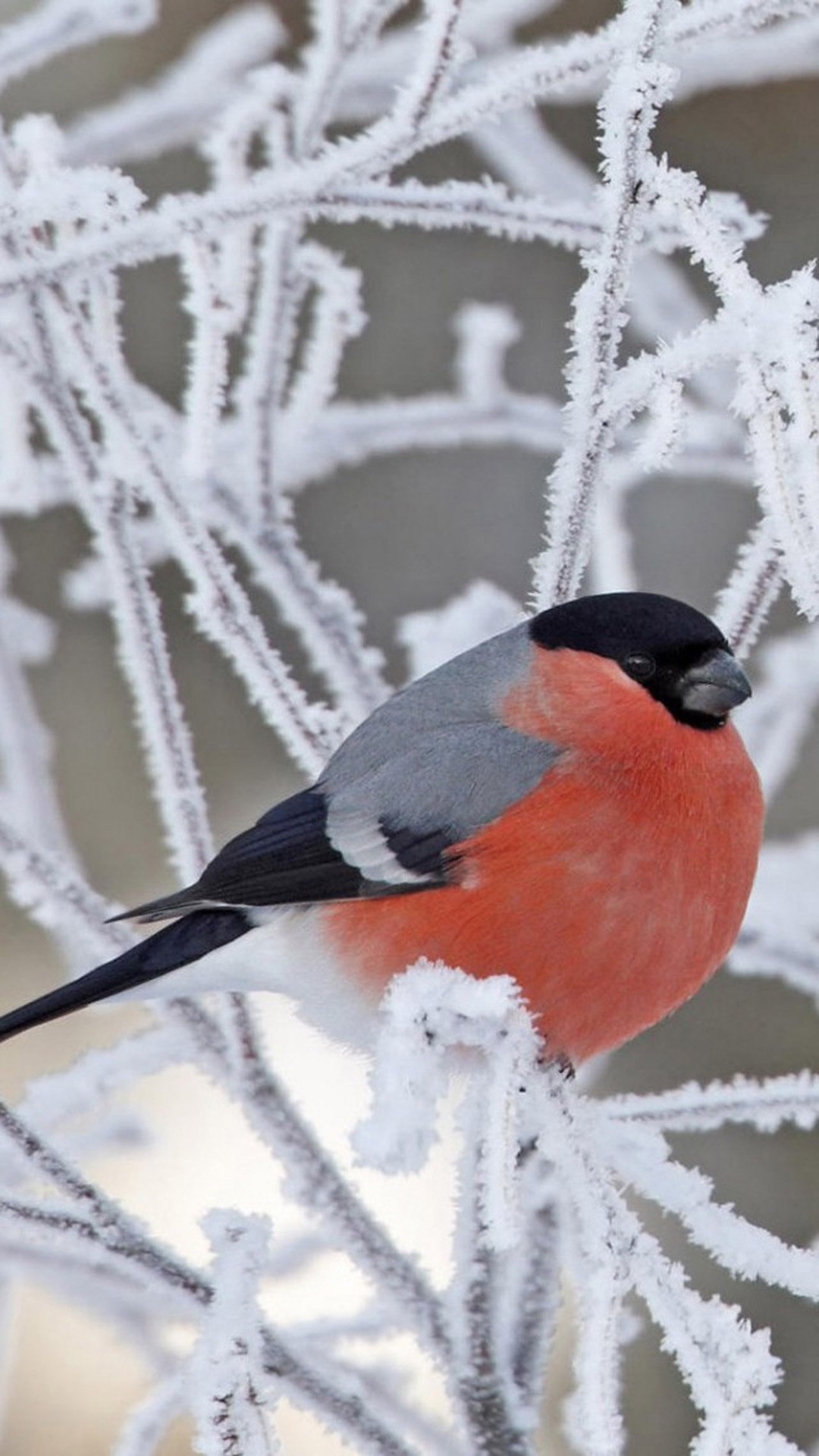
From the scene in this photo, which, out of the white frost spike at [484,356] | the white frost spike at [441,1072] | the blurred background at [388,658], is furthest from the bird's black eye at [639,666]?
the blurred background at [388,658]

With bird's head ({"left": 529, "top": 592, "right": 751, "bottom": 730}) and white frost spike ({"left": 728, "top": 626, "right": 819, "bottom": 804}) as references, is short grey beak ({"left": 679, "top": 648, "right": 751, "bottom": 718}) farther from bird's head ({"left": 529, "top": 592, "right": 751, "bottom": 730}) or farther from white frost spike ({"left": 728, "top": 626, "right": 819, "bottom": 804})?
white frost spike ({"left": 728, "top": 626, "right": 819, "bottom": 804})

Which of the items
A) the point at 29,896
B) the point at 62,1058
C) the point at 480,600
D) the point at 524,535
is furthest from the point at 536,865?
the point at 524,535

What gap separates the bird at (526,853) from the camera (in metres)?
1.72

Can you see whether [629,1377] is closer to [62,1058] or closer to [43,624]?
[62,1058]

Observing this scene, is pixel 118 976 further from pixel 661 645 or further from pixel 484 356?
pixel 484 356

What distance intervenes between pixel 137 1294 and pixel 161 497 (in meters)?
0.62

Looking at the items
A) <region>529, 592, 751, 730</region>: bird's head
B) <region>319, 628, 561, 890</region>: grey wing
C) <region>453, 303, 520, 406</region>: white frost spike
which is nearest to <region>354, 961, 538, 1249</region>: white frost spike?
<region>319, 628, 561, 890</region>: grey wing

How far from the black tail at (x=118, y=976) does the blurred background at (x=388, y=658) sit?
3.23 feet

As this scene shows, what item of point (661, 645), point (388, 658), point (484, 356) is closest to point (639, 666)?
point (661, 645)

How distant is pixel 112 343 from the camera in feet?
5.13

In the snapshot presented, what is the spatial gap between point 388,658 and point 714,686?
2.30 meters

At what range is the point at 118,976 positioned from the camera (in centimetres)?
168

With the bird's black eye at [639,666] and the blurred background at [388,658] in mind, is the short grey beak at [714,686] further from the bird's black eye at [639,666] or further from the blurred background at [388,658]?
the blurred background at [388,658]

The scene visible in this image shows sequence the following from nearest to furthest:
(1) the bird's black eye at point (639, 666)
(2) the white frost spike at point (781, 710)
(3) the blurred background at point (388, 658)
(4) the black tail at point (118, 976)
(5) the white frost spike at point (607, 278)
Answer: (5) the white frost spike at point (607, 278) < (4) the black tail at point (118, 976) < (1) the bird's black eye at point (639, 666) < (2) the white frost spike at point (781, 710) < (3) the blurred background at point (388, 658)
